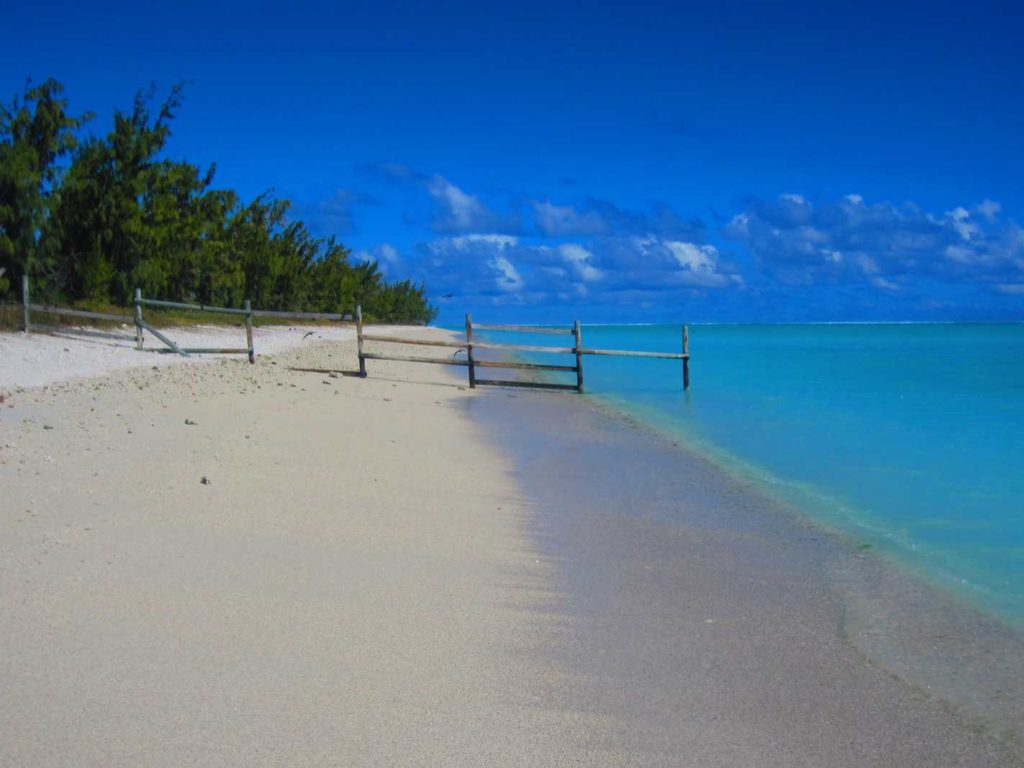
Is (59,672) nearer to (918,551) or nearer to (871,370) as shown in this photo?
(918,551)

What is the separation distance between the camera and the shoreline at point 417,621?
290 centimetres

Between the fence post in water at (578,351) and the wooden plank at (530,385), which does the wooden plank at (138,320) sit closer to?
the wooden plank at (530,385)

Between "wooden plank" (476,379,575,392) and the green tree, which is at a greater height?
the green tree

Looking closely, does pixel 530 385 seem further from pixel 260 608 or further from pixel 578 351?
pixel 260 608

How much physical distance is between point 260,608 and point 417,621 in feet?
2.32

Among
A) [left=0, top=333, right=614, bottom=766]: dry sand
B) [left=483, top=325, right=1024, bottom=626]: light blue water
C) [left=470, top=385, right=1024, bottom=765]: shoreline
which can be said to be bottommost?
[left=483, top=325, right=1024, bottom=626]: light blue water

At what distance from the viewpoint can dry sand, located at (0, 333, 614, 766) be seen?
2836mm

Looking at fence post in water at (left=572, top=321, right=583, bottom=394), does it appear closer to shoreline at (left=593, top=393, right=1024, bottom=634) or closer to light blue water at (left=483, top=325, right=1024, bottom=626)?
light blue water at (left=483, top=325, right=1024, bottom=626)

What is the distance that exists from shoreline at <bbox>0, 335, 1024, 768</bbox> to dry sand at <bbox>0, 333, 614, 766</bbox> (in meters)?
0.01

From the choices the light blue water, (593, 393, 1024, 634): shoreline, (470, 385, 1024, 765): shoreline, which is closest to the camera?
(470, 385, 1024, 765): shoreline

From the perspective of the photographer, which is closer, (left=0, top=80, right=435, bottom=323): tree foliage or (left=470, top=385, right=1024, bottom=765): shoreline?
(left=470, top=385, right=1024, bottom=765): shoreline

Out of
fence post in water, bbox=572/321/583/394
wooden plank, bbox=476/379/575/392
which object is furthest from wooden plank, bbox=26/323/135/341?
fence post in water, bbox=572/321/583/394

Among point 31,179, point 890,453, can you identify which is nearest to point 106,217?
point 31,179

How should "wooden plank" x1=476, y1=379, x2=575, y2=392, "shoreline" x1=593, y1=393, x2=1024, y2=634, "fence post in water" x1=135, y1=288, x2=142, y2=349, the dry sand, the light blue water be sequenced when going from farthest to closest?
"wooden plank" x1=476, y1=379, x2=575, y2=392, "fence post in water" x1=135, y1=288, x2=142, y2=349, the light blue water, "shoreline" x1=593, y1=393, x2=1024, y2=634, the dry sand
